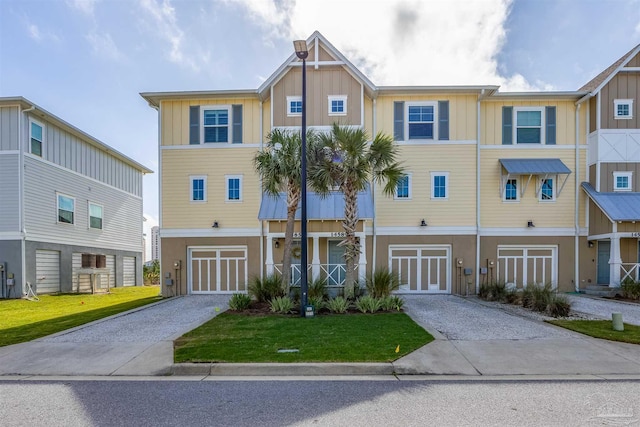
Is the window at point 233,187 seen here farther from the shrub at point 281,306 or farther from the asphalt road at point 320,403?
the asphalt road at point 320,403

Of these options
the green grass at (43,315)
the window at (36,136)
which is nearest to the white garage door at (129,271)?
the green grass at (43,315)

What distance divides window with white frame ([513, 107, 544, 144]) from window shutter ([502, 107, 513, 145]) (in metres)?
0.20

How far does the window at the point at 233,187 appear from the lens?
55.1 ft

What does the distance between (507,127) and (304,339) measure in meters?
14.2

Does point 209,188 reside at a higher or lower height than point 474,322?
higher

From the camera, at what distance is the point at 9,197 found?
54.7 feet

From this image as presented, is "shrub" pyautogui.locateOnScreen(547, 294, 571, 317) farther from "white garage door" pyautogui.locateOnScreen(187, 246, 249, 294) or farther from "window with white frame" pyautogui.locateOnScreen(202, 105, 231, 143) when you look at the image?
"window with white frame" pyautogui.locateOnScreen(202, 105, 231, 143)

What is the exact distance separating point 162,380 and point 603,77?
21262mm

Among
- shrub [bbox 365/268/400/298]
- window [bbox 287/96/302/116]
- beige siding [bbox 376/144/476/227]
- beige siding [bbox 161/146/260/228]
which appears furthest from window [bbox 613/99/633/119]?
beige siding [bbox 161/146/260/228]

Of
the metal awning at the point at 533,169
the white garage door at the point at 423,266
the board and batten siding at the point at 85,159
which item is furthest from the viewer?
the board and batten siding at the point at 85,159

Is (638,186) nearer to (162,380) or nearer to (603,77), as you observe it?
(603,77)

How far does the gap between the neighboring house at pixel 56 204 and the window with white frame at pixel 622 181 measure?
2654cm

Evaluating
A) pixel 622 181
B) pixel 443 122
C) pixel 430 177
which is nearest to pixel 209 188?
pixel 430 177

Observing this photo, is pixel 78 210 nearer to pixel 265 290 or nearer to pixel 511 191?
pixel 265 290
